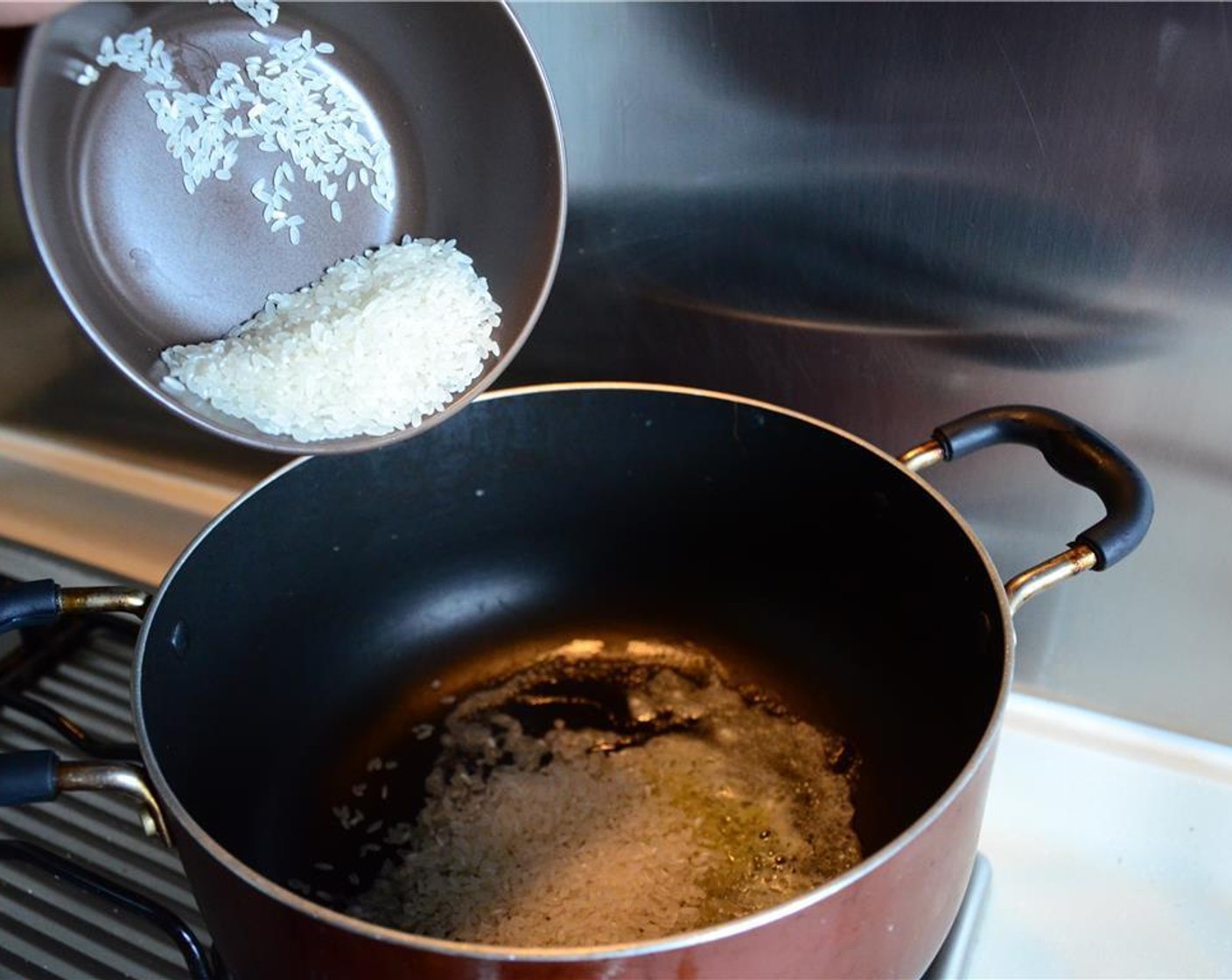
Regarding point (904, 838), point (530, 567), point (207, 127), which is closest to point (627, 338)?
point (530, 567)

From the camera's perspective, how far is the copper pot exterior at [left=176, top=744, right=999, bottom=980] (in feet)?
1.37

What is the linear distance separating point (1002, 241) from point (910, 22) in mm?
129

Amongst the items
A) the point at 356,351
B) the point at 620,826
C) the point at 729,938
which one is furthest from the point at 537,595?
the point at 729,938

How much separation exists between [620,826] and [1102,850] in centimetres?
30

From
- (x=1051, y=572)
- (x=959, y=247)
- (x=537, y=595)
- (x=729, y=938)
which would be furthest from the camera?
(x=537, y=595)

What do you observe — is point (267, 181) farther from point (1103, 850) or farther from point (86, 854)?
point (1103, 850)

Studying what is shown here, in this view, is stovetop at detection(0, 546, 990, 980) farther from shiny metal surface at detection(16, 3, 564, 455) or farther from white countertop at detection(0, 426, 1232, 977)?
shiny metal surface at detection(16, 3, 564, 455)

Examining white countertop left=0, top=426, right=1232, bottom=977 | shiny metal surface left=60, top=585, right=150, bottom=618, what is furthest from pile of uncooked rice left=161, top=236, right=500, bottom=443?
white countertop left=0, top=426, right=1232, bottom=977

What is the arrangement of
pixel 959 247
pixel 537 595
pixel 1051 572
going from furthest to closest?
1. pixel 537 595
2. pixel 959 247
3. pixel 1051 572

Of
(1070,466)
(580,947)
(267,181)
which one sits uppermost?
(267,181)

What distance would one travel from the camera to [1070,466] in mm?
608

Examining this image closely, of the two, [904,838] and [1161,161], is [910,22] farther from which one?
[904,838]

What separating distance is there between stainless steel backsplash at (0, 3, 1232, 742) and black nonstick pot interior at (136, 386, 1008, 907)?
2.0 inches

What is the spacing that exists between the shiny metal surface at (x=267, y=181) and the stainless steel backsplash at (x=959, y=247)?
11 cm
